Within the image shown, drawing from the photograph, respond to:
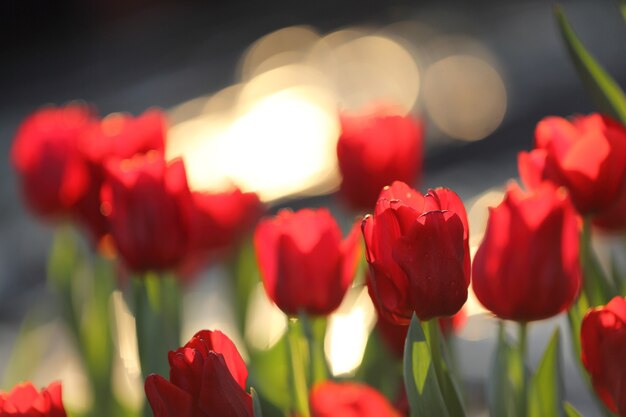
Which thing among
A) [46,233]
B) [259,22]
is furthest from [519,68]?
[259,22]

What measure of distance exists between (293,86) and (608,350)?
2123 millimetres

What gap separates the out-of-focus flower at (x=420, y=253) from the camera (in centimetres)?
53

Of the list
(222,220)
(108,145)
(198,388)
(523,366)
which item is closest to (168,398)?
(198,388)

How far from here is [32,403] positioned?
0.54 m

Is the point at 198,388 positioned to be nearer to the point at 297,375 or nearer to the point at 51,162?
the point at 297,375

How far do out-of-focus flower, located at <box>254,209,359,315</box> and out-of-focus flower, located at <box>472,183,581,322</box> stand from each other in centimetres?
10

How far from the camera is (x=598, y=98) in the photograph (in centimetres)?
68

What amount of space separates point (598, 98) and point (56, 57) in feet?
11.3

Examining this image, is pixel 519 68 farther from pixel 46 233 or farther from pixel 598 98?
pixel 598 98

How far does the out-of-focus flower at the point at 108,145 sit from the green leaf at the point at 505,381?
30cm

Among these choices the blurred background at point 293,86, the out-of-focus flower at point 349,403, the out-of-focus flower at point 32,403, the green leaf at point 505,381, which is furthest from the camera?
the blurred background at point 293,86

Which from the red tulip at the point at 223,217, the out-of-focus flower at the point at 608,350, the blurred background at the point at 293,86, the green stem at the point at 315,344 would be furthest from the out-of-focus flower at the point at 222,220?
the out-of-focus flower at the point at 608,350

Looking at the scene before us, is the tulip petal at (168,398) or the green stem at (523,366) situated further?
the green stem at (523,366)

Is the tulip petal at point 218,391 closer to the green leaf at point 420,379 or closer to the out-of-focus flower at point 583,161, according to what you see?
the green leaf at point 420,379
